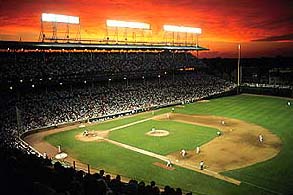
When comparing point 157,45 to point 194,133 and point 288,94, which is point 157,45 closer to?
point 288,94

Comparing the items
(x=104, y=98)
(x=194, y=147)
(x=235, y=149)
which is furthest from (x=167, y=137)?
(x=104, y=98)

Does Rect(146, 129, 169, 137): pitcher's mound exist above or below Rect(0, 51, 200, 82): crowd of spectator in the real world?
below

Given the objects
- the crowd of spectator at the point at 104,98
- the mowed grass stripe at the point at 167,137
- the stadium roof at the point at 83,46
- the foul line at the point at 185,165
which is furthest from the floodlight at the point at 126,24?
the foul line at the point at 185,165

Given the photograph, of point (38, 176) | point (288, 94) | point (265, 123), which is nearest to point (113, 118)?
point (265, 123)

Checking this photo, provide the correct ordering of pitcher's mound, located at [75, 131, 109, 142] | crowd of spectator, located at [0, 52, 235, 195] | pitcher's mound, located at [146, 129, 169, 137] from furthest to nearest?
pitcher's mound, located at [146, 129, 169, 137] < pitcher's mound, located at [75, 131, 109, 142] < crowd of spectator, located at [0, 52, 235, 195]

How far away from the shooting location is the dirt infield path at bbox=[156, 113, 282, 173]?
87.8 ft

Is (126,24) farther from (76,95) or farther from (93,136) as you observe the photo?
(93,136)

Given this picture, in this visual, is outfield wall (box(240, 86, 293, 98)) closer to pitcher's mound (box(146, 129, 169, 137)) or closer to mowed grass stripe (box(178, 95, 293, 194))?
mowed grass stripe (box(178, 95, 293, 194))

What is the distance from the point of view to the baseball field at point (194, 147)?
23109 mm

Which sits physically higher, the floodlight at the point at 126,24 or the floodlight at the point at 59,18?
the floodlight at the point at 126,24

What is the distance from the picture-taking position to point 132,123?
4331cm

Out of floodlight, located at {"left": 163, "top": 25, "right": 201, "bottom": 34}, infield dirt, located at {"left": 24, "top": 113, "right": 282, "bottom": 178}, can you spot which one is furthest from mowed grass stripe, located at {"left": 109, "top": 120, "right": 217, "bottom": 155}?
floodlight, located at {"left": 163, "top": 25, "right": 201, "bottom": 34}

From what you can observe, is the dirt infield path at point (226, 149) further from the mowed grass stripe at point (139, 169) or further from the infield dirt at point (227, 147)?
the mowed grass stripe at point (139, 169)

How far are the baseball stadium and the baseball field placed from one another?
0.12 metres
